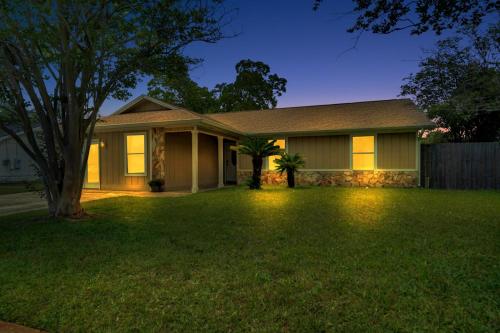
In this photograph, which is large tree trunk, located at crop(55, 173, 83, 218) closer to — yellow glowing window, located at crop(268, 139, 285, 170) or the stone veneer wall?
the stone veneer wall

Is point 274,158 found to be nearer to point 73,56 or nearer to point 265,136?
point 265,136

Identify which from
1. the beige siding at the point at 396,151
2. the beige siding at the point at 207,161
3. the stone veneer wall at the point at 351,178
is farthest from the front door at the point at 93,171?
the beige siding at the point at 396,151

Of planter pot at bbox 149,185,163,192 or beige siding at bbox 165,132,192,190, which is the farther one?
beige siding at bbox 165,132,192,190

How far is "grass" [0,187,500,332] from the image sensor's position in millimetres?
2314

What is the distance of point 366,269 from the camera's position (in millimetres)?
3236

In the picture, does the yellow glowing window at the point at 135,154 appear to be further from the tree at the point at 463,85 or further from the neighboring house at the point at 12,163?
the tree at the point at 463,85

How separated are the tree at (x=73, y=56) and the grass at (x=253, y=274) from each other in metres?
1.42

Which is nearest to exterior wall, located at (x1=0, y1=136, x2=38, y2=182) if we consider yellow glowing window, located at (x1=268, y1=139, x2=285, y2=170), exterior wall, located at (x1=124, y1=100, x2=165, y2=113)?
exterior wall, located at (x1=124, y1=100, x2=165, y2=113)

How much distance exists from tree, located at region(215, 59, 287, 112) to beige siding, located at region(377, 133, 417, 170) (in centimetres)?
2303

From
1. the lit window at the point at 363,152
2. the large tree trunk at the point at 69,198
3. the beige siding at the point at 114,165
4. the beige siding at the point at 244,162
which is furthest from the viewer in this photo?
the beige siding at the point at 244,162

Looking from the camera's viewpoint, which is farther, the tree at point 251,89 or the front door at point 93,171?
the tree at point 251,89

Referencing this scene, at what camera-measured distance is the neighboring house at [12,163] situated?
17875mm

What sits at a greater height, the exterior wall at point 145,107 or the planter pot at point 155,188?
the exterior wall at point 145,107

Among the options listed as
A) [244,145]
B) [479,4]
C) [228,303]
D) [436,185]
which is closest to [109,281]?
[228,303]
